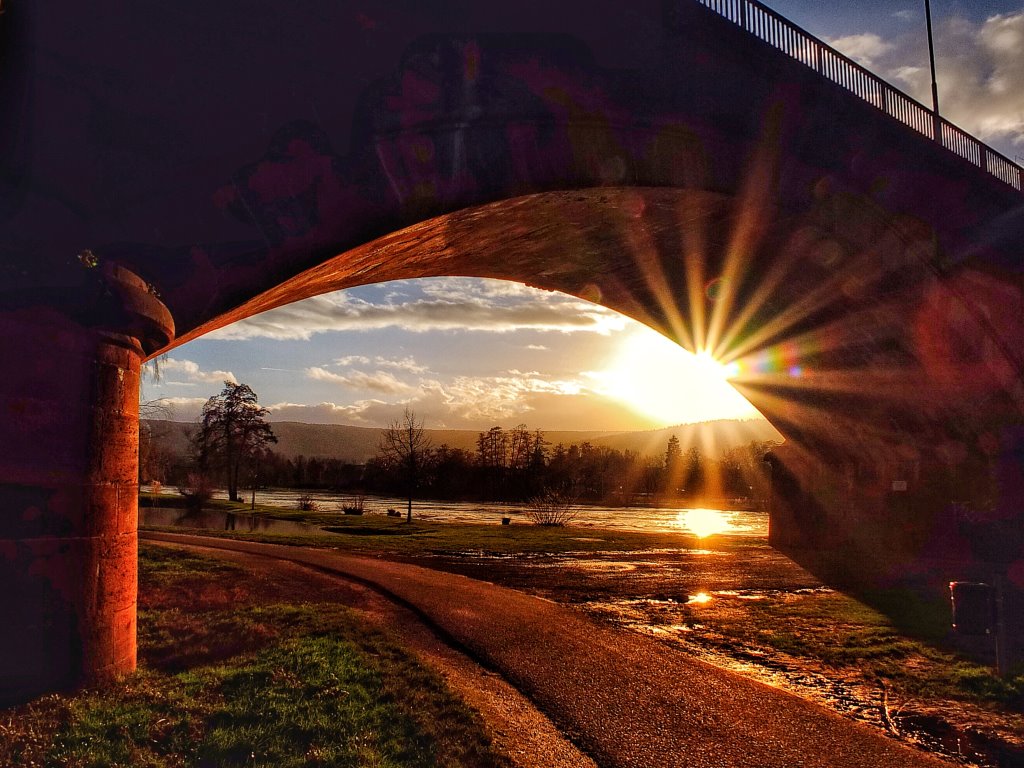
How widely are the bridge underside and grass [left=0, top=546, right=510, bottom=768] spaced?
1.54 ft

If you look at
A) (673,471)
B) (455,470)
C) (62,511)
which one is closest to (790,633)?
(62,511)

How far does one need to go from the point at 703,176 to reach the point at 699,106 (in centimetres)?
97

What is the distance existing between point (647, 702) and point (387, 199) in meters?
5.57

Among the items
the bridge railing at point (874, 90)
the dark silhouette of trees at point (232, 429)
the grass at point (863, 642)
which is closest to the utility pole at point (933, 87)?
the bridge railing at point (874, 90)

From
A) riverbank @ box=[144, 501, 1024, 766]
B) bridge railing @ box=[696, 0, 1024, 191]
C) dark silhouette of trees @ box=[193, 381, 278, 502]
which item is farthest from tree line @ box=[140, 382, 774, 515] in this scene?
bridge railing @ box=[696, 0, 1024, 191]

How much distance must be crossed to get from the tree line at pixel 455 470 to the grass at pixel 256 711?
21460 millimetres

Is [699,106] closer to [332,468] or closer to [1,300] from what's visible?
[1,300]

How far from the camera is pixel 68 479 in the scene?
543 centimetres

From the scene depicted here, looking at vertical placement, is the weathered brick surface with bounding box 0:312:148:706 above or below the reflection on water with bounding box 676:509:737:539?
above

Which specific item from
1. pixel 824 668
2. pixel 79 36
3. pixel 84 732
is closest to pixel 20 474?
pixel 84 732

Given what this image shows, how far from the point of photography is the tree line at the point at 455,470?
57.7 metres

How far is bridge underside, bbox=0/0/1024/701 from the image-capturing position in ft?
18.0

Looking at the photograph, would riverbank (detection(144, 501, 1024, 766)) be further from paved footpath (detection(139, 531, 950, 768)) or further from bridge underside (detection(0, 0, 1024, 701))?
bridge underside (detection(0, 0, 1024, 701))

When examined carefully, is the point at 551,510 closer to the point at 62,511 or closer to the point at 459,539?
the point at 459,539
